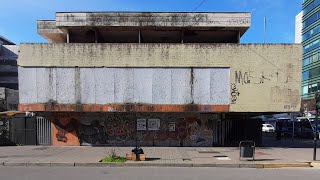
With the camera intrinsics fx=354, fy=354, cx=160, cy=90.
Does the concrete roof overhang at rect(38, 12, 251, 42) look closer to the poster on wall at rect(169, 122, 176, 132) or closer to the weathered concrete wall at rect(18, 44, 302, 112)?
the weathered concrete wall at rect(18, 44, 302, 112)

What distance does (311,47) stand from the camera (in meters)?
76.8

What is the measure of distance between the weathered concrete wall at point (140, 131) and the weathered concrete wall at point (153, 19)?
590 cm

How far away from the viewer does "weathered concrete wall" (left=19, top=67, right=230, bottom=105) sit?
21.9 m

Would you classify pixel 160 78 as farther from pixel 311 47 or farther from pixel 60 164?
pixel 311 47

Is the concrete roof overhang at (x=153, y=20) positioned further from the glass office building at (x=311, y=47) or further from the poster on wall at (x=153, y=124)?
the glass office building at (x=311, y=47)

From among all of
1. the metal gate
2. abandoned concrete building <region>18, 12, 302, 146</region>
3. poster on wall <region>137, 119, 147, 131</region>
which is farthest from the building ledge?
the metal gate

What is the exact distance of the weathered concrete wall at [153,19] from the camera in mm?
22828

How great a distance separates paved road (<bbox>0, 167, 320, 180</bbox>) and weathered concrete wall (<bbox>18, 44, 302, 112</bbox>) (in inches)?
317

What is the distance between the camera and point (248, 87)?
72.2ft

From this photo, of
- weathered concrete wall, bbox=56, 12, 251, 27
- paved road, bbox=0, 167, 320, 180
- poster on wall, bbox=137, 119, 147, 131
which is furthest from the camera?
poster on wall, bbox=137, 119, 147, 131

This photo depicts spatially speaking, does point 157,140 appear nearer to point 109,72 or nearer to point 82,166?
point 109,72

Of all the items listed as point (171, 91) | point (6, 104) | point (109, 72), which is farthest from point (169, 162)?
point (6, 104)

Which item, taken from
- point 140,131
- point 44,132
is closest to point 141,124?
point 140,131

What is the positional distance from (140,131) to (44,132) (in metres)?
6.64
